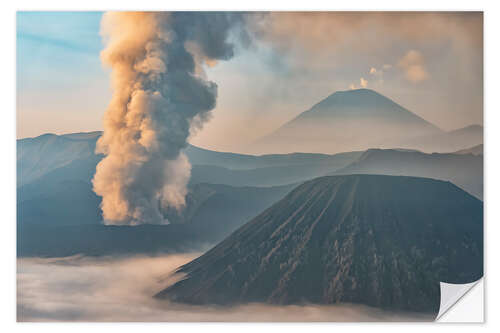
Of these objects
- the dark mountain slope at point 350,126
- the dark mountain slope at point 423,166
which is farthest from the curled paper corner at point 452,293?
the dark mountain slope at point 350,126

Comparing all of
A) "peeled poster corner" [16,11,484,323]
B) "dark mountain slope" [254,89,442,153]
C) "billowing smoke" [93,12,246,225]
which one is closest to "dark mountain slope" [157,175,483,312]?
"peeled poster corner" [16,11,484,323]

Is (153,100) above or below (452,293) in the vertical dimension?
above

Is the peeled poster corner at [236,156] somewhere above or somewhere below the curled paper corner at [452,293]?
above

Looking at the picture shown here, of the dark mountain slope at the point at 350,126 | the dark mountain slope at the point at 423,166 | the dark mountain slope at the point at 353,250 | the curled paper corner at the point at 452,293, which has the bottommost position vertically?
the curled paper corner at the point at 452,293

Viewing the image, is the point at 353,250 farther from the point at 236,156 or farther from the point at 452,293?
the point at 236,156

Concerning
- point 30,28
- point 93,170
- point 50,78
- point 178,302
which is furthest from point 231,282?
point 30,28

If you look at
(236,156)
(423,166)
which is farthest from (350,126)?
(236,156)

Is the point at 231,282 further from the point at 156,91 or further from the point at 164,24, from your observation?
the point at 164,24

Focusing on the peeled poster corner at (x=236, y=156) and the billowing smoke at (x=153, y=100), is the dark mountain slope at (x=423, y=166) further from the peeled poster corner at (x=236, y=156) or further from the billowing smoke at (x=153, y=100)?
the billowing smoke at (x=153, y=100)
